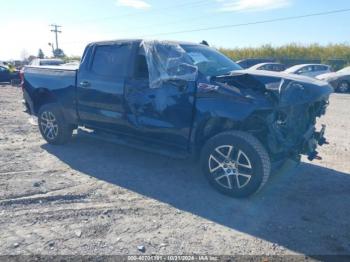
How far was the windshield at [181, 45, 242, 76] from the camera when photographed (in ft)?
15.5

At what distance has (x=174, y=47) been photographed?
493 cm

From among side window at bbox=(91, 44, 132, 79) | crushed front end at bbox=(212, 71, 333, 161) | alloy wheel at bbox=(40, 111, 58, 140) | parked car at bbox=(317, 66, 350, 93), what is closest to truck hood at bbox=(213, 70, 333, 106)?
crushed front end at bbox=(212, 71, 333, 161)

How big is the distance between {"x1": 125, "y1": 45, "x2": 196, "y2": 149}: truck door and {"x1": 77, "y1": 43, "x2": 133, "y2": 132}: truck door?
22cm

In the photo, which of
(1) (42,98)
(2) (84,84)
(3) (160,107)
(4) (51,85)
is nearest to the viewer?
(3) (160,107)

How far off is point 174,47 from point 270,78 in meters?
1.51

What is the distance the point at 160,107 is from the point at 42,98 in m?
2.99

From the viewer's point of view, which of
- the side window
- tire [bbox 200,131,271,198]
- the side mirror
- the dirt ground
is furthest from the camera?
the side window

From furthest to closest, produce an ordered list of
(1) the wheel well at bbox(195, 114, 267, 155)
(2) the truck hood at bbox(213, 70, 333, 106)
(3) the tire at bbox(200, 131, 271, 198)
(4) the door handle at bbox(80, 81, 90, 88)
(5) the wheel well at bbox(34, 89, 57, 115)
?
(5) the wheel well at bbox(34, 89, 57, 115)
(4) the door handle at bbox(80, 81, 90, 88)
(1) the wheel well at bbox(195, 114, 267, 155)
(3) the tire at bbox(200, 131, 271, 198)
(2) the truck hood at bbox(213, 70, 333, 106)

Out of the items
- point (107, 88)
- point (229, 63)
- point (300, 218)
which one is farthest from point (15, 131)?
point (300, 218)

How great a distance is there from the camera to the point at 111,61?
17.9 feet

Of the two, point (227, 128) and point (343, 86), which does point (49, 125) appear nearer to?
point (227, 128)

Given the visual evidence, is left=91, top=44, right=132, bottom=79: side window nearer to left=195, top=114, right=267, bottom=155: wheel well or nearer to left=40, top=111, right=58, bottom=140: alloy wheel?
left=40, top=111, right=58, bottom=140: alloy wheel

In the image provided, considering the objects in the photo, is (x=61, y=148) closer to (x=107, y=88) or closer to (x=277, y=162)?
(x=107, y=88)

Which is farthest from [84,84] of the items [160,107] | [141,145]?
[160,107]
